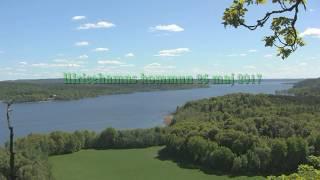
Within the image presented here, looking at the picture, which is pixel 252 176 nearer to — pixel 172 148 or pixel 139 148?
pixel 172 148

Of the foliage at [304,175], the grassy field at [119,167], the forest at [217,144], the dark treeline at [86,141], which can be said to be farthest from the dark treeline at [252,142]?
the foliage at [304,175]

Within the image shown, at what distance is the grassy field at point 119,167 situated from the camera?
55156mm

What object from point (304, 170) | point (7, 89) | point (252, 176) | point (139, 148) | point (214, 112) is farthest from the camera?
point (7, 89)

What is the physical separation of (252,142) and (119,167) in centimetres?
1643

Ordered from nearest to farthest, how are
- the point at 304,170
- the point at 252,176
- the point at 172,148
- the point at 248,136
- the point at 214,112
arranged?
the point at 304,170 < the point at 252,176 < the point at 248,136 < the point at 172,148 < the point at 214,112

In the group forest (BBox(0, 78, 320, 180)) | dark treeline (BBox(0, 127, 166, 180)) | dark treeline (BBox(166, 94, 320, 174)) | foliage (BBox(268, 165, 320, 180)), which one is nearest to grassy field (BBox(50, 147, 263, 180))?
dark treeline (BBox(0, 127, 166, 180))

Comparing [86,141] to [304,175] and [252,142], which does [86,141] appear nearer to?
[252,142]

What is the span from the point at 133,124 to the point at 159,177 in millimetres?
46001

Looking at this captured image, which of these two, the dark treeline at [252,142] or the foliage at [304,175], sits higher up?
the foliage at [304,175]

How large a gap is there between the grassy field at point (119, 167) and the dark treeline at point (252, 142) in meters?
3.11

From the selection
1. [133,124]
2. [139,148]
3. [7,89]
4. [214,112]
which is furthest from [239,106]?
[7,89]

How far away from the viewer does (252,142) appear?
60.8m

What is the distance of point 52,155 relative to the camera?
69188 millimetres

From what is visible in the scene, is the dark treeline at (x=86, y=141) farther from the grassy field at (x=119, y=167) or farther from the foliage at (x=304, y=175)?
the foliage at (x=304, y=175)
